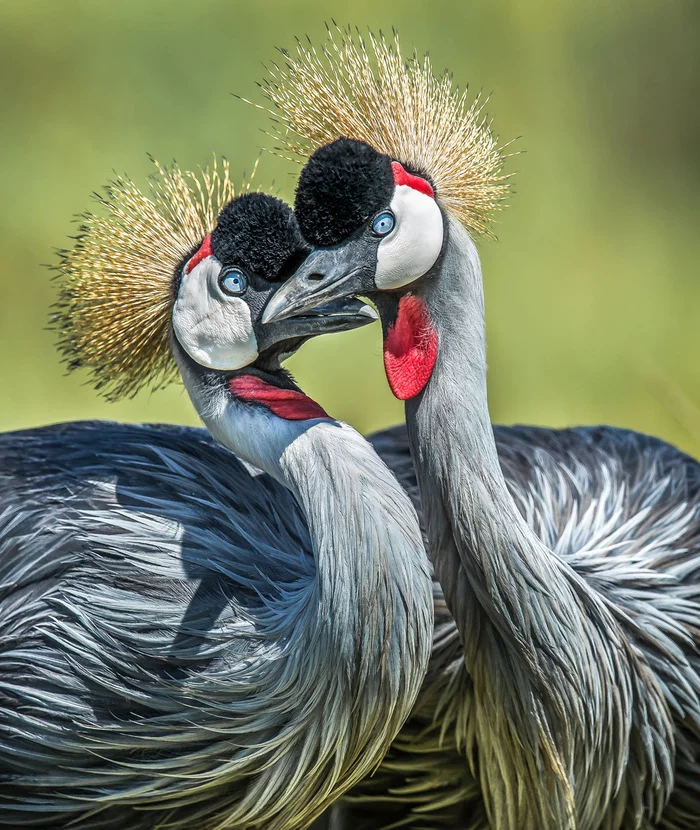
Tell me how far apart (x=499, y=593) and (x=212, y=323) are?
1.59 ft

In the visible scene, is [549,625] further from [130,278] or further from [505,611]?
[130,278]

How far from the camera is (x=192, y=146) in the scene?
162 inches

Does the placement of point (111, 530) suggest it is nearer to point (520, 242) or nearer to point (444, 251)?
point (444, 251)

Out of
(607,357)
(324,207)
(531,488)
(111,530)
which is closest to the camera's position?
(324,207)

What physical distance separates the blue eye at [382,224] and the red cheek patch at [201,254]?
0.22 meters

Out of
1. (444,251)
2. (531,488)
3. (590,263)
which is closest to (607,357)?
(590,263)

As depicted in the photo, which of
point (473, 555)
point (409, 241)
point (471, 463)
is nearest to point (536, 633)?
point (473, 555)

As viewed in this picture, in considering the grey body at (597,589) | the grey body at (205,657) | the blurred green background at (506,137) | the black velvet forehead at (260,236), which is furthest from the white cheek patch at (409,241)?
the blurred green background at (506,137)

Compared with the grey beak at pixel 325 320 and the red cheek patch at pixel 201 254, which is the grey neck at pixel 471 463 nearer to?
the grey beak at pixel 325 320

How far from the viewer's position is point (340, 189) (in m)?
1.48

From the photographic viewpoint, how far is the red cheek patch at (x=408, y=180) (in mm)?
1531

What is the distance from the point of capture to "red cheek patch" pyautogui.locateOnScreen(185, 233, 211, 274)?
1575mm

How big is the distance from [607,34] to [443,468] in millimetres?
3253

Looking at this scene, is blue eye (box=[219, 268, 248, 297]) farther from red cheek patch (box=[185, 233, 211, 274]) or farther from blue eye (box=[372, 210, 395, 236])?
blue eye (box=[372, 210, 395, 236])
